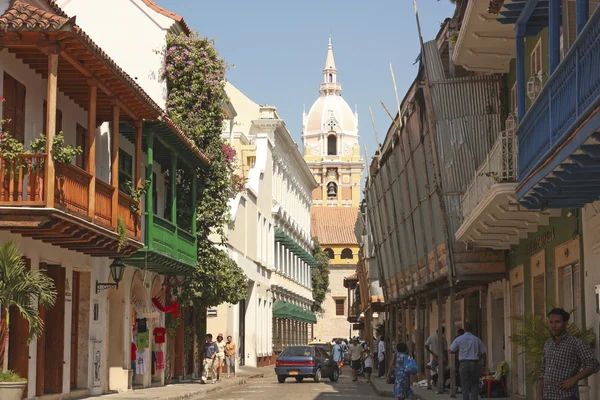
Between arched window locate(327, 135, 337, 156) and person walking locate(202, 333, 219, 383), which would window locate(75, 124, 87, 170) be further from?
arched window locate(327, 135, 337, 156)

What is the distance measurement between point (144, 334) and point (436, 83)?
10666mm

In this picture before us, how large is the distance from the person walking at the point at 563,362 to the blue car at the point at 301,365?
2742cm

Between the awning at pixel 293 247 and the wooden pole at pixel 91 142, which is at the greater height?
the awning at pixel 293 247

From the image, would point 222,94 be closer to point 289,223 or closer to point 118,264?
point 118,264

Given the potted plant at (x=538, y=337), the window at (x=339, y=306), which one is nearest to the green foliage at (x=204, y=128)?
the potted plant at (x=538, y=337)

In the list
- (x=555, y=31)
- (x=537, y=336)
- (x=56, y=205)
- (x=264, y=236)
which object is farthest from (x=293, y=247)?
(x=555, y=31)

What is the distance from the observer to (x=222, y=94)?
1351 inches

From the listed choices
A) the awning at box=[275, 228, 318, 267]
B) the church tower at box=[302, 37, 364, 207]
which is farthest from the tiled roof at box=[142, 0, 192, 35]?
the church tower at box=[302, 37, 364, 207]

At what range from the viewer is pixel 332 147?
165125mm

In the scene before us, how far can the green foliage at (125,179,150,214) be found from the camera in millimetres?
24502

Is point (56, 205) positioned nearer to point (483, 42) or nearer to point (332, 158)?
point (483, 42)

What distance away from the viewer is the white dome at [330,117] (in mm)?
165375

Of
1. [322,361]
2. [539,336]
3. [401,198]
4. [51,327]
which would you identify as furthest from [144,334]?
[539,336]

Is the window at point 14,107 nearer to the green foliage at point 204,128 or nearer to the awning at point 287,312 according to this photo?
the green foliage at point 204,128
